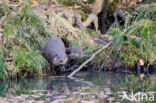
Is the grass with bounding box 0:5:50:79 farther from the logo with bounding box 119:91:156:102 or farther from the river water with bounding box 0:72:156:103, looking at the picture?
the logo with bounding box 119:91:156:102

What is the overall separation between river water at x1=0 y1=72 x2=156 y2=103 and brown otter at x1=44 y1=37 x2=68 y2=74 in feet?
1.41

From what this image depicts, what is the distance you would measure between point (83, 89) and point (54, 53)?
185 centimetres

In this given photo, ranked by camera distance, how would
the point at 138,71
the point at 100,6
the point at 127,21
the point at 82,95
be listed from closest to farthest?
the point at 82,95
the point at 138,71
the point at 127,21
the point at 100,6

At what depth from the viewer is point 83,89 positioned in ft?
21.2

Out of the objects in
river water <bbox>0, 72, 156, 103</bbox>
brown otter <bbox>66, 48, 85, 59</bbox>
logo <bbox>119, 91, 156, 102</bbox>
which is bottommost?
logo <bbox>119, 91, 156, 102</bbox>

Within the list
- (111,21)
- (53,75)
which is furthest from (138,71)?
(111,21)

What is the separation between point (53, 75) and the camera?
320 inches

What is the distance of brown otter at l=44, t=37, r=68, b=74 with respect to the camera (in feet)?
26.3

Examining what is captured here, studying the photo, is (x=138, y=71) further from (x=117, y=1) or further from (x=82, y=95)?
(x=117, y=1)

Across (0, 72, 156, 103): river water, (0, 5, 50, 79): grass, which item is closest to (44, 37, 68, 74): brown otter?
(0, 5, 50, 79): grass

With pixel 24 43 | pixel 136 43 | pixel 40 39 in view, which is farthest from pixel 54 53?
pixel 136 43

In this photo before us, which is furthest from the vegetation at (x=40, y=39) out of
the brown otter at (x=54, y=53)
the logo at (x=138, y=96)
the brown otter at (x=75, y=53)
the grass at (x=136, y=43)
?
the logo at (x=138, y=96)

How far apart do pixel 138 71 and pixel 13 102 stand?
3.53 m

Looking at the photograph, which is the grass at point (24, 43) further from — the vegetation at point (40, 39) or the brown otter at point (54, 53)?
the brown otter at point (54, 53)
